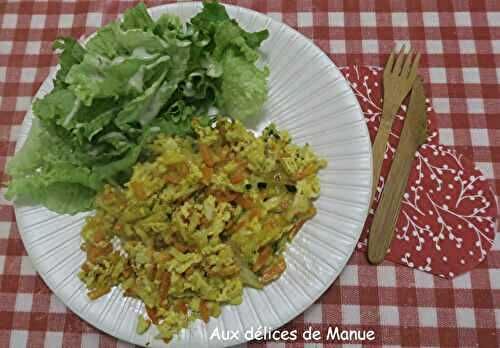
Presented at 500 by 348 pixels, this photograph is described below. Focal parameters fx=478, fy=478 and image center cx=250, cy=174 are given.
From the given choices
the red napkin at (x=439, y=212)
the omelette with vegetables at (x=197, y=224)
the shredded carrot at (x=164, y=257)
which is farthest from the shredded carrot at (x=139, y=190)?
the red napkin at (x=439, y=212)

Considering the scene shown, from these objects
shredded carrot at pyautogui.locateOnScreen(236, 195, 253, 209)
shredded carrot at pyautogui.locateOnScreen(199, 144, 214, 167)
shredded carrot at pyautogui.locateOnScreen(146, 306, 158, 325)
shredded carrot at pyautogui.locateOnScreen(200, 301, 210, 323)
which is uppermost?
shredded carrot at pyautogui.locateOnScreen(199, 144, 214, 167)

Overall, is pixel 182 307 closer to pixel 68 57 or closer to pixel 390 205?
pixel 390 205

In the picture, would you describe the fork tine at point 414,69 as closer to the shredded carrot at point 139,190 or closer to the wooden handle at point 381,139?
the wooden handle at point 381,139

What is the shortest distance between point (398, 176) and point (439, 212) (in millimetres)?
222

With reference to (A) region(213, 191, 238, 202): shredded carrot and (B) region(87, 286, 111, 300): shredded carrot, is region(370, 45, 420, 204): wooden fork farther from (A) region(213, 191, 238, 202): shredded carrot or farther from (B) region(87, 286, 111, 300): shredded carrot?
(B) region(87, 286, 111, 300): shredded carrot

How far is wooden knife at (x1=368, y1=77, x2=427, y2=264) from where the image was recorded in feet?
6.04

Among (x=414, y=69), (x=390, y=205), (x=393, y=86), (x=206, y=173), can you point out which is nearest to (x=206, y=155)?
(x=206, y=173)

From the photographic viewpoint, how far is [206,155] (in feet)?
5.56

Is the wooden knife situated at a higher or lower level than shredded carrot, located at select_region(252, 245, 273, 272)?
higher

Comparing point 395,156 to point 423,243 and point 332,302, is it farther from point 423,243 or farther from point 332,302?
point 332,302

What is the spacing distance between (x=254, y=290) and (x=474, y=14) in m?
1.70

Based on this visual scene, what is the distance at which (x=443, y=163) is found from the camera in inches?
78.8

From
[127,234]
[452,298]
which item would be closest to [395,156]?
[452,298]

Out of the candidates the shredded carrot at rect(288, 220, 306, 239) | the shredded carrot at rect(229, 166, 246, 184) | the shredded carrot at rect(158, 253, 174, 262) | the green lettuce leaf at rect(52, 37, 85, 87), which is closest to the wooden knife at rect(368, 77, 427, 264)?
the shredded carrot at rect(288, 220, 306, 239)
